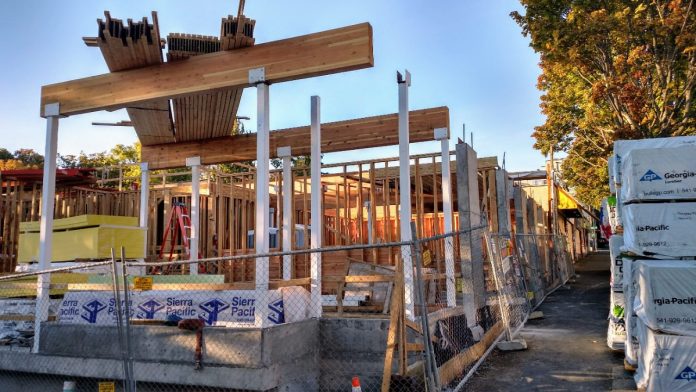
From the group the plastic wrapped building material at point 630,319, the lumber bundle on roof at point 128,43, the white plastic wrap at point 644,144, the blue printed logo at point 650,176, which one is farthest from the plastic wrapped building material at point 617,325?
the lumber bundle on roof at point 128,43

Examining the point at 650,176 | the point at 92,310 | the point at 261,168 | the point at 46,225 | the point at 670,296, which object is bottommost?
the point at 92,310

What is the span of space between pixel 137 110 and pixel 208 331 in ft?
16.0

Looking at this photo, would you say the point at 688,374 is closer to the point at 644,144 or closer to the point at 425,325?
the point at 644,144

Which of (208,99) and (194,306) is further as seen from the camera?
(208,99)

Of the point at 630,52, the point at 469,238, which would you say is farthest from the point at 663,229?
the point at 630,52

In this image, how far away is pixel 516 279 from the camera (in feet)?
40.9

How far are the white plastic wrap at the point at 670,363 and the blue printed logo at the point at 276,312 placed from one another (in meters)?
4.45

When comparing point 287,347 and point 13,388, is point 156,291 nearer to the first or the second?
point 287,347

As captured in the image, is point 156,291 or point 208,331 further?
point 156,291

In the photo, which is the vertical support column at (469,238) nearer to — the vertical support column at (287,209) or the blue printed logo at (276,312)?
the vertical support column at (287,209)

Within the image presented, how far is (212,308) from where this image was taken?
22.5 feet

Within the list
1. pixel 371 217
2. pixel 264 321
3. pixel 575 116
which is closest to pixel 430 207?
pixel 575 116

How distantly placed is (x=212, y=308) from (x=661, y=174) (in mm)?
6050

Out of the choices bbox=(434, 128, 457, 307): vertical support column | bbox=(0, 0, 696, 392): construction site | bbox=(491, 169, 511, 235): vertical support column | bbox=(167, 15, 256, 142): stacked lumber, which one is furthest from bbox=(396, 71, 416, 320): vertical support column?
bbox=(491, 169, 511, 235): vertical support column
